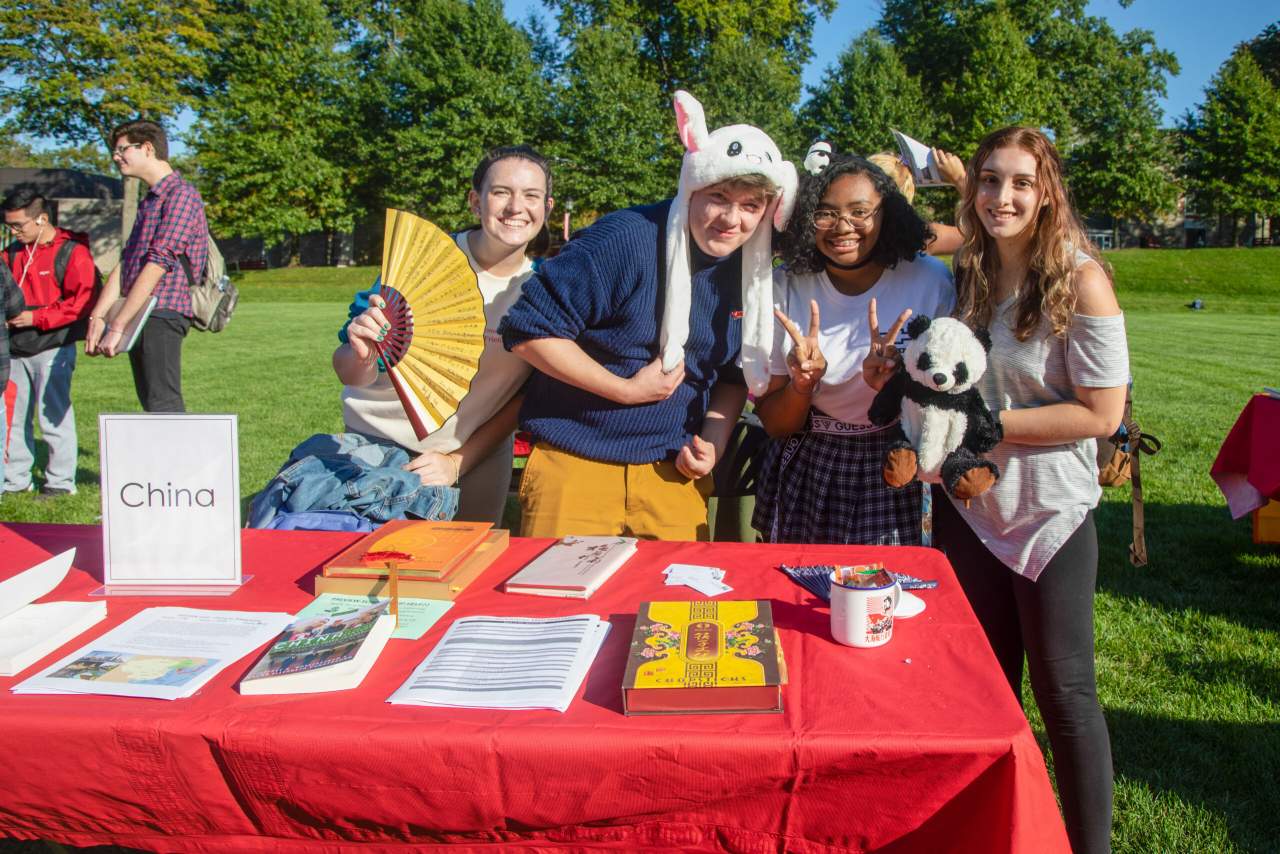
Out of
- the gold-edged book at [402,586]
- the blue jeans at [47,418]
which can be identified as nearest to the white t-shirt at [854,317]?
the gold-edged book at [402,586]

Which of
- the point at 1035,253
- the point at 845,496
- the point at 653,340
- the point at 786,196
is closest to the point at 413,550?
the point at 653,340

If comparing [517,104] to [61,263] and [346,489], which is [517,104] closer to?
[61,263]

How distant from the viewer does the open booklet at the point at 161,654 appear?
4.62 feet

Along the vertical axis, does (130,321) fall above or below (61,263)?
Result: below

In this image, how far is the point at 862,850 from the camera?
1309 millimetres

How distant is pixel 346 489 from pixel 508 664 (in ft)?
3.86

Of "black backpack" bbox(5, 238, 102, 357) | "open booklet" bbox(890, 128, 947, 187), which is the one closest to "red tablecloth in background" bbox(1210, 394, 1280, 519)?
"open booklet" bbox(890, 128, 947, 187)

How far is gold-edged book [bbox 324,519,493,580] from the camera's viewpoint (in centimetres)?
182

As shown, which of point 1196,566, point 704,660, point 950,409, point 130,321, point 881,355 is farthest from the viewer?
point 130,321

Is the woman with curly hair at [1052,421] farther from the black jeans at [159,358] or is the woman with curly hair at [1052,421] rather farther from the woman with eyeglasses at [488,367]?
the black jeans at [159,358]

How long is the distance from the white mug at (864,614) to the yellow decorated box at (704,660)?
132mm

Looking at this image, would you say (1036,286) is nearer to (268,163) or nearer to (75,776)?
(75,776)

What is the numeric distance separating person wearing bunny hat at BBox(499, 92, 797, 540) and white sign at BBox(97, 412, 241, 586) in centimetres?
83

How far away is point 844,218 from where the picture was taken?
7.61ft
